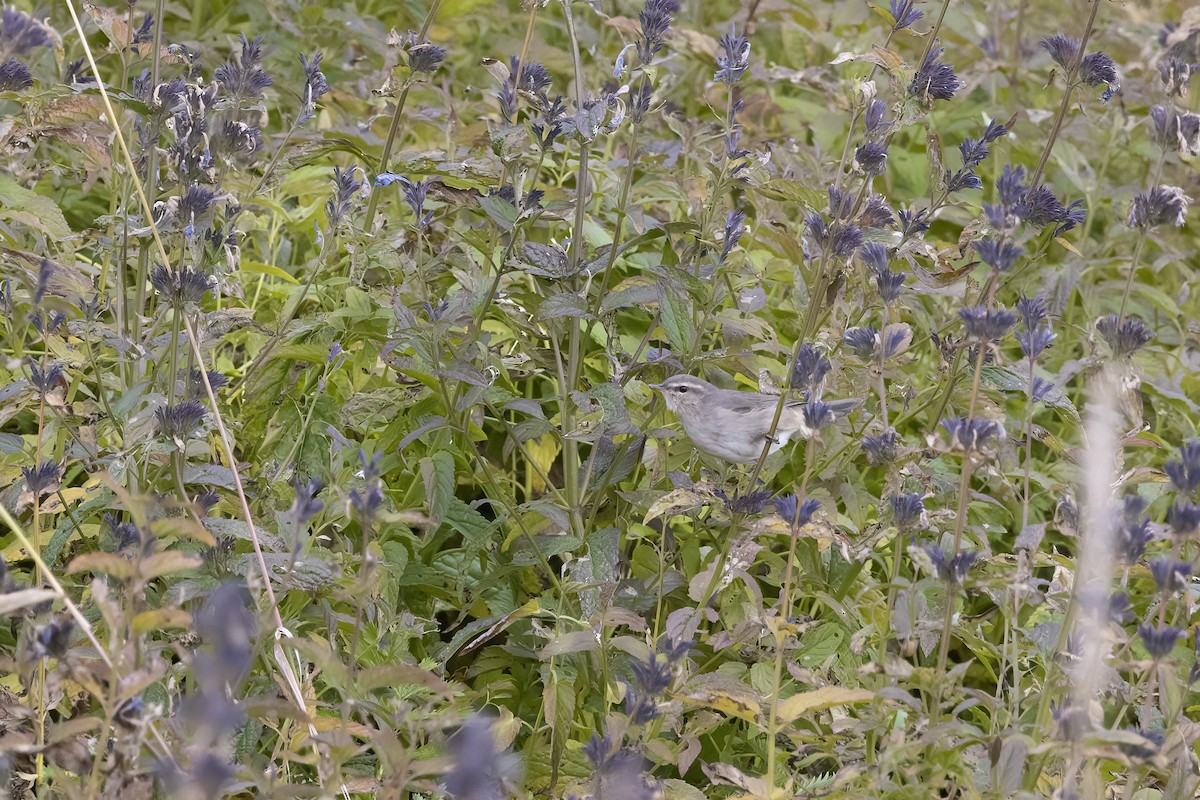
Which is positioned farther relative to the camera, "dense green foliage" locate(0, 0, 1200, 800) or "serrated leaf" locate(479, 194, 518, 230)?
"serrated leaf" locate(479, 194, 518, 230)

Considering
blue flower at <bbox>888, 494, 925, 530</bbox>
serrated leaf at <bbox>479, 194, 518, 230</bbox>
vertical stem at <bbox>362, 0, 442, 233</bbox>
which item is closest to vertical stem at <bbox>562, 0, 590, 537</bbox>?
serrated leaf at <bbox>479, 194, 518, 230</bbox>

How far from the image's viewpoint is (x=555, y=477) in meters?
3.93

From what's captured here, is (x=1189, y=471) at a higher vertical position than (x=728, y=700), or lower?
higher

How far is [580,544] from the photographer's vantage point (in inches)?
123

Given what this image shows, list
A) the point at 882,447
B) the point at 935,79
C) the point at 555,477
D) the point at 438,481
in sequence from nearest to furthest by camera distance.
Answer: the point at 882,447, the point at 935,79, the point at 438,481, the point at 555,477

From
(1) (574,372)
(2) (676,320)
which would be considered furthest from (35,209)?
(2) (676,320)

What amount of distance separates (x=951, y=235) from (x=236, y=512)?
11.1 ft

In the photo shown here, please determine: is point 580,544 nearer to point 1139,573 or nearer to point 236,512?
point 236,512

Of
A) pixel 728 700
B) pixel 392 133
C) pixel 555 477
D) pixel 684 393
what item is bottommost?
pixel 555 477

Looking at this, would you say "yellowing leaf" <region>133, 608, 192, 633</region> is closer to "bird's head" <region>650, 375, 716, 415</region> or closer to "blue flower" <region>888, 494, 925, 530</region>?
"blue flower" <region>888, 494, 925, 530</region>

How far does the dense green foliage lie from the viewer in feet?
7.50

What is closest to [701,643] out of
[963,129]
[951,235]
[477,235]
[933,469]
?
[933,469]

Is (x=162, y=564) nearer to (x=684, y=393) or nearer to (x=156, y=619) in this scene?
(x=156, y=619)

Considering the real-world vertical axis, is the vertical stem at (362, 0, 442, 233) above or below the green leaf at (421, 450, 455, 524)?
above
